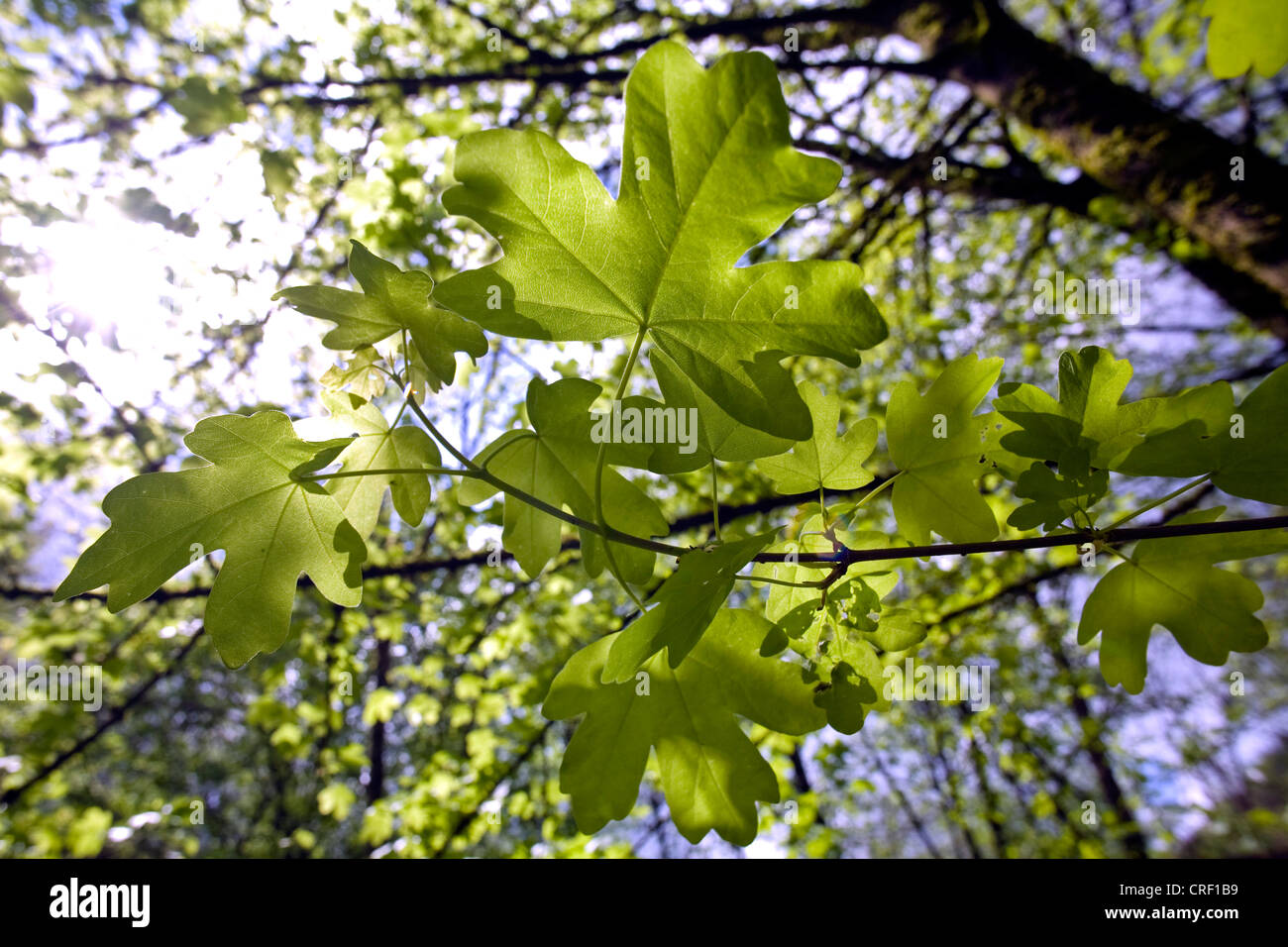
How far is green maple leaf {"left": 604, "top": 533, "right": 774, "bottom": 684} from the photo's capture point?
640mm

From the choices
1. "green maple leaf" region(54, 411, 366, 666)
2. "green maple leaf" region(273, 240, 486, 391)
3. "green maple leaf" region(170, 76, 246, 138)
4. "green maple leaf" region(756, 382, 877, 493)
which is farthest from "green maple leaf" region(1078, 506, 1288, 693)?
"green maple leaf" region(170, 76, 246, 138)

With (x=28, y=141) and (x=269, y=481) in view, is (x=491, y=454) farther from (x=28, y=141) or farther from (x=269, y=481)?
(x=28, y=141)

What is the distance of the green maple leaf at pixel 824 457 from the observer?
0.93 metres

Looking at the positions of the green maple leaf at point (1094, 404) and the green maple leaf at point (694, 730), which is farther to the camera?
the green maple leaf at point (694, 730)

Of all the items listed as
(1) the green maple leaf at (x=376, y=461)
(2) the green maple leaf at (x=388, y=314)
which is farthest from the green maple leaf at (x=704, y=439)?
(1) the green maple leaf at (x=376, y=461)

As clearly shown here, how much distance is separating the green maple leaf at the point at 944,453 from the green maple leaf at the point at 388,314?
0.59 meters

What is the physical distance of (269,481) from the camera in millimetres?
835

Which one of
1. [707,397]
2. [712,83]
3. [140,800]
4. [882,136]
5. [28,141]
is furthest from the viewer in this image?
[140,800]

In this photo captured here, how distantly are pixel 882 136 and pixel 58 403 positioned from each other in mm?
6344

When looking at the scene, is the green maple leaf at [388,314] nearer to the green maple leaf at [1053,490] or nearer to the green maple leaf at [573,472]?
the green maple leaf at [573,472]

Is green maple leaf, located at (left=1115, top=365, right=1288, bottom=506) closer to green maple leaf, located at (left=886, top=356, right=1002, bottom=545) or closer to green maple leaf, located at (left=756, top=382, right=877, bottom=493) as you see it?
green maple leaf, located at (left=886, top=356, right=1002, bottom=545)

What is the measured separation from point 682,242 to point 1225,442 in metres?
0.64
